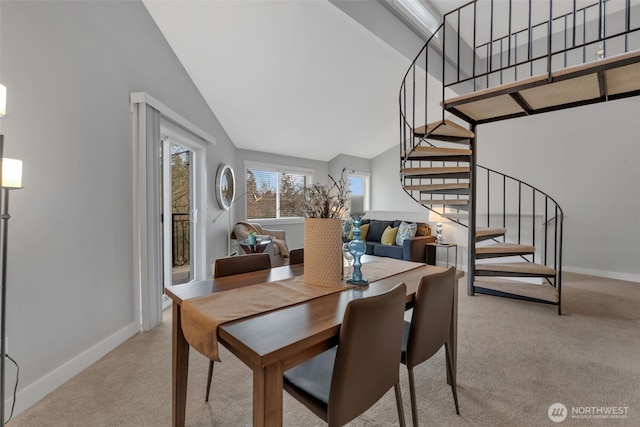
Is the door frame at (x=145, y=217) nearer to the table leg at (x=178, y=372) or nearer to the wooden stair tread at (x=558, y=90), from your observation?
the table leg at (x=178, y=372)

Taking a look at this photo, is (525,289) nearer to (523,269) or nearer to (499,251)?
(523,269)

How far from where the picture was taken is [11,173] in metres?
1.31

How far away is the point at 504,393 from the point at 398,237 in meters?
3.67

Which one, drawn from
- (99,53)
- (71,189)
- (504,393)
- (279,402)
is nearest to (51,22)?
(99,53)

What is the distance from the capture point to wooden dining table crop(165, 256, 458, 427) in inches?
36.7

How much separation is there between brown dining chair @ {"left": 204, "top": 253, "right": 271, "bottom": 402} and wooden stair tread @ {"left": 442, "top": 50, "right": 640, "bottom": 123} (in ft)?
8.04

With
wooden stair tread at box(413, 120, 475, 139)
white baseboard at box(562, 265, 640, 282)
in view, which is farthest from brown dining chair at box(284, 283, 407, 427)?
Answer: white baseboard at box(562, 265, 640, 282)

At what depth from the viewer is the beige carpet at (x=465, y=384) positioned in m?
1.61

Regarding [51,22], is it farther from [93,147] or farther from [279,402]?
[279,402]

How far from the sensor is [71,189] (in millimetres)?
2004

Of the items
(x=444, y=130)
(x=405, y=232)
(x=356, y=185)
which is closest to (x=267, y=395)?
(x=444, y=130)

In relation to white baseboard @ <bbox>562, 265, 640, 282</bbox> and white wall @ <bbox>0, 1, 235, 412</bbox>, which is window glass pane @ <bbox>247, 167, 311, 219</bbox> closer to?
white wall @ <bbox>0, 1, 235, 412</bbox>

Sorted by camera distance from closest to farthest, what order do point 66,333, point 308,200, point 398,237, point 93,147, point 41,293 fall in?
point 308,200
point 41,293
point 66,333
point 93,147
point 398,237

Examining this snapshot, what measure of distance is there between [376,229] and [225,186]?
3.01 metres
